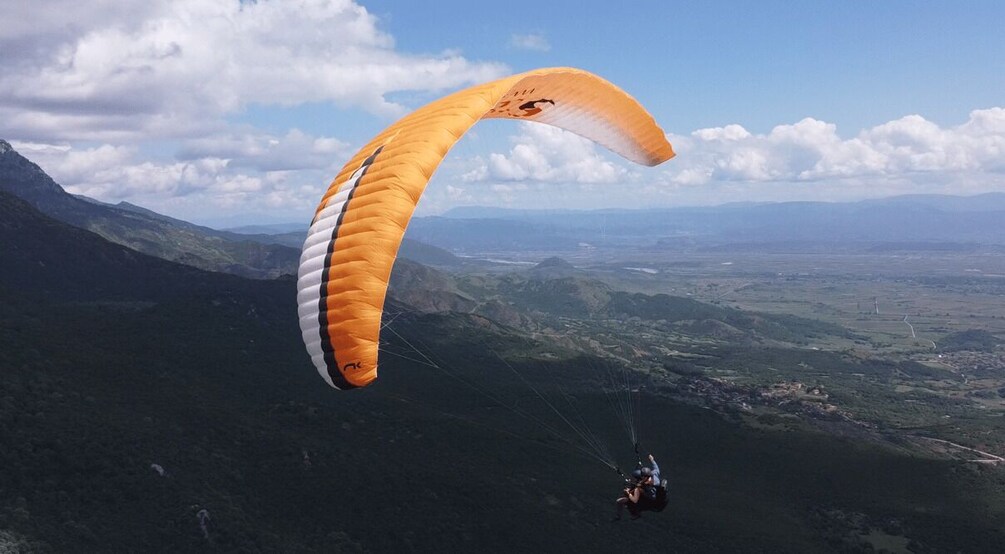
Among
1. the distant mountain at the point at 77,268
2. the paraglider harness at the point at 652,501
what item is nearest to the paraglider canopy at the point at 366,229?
the paraglider harness at the point at 652,501

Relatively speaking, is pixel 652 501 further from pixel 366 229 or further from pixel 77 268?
pixel 77 268

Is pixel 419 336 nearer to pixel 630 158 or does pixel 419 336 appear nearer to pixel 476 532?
pixel 476 532

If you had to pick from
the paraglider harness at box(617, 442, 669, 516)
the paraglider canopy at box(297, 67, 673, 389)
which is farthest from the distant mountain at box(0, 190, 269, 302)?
the paraglider harness at box(617, 442, 669, 516)

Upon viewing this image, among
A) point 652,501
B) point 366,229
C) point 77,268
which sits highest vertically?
point 366,229

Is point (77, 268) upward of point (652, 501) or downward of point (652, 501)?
upward

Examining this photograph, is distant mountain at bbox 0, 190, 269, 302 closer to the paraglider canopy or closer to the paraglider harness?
the paraglider canopy

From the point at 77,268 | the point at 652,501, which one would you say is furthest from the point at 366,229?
the point at 77,268

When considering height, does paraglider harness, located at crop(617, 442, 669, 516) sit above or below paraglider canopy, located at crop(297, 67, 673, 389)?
below

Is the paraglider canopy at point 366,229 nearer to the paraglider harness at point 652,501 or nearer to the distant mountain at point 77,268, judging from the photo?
the paraglider harness at point 652,501
